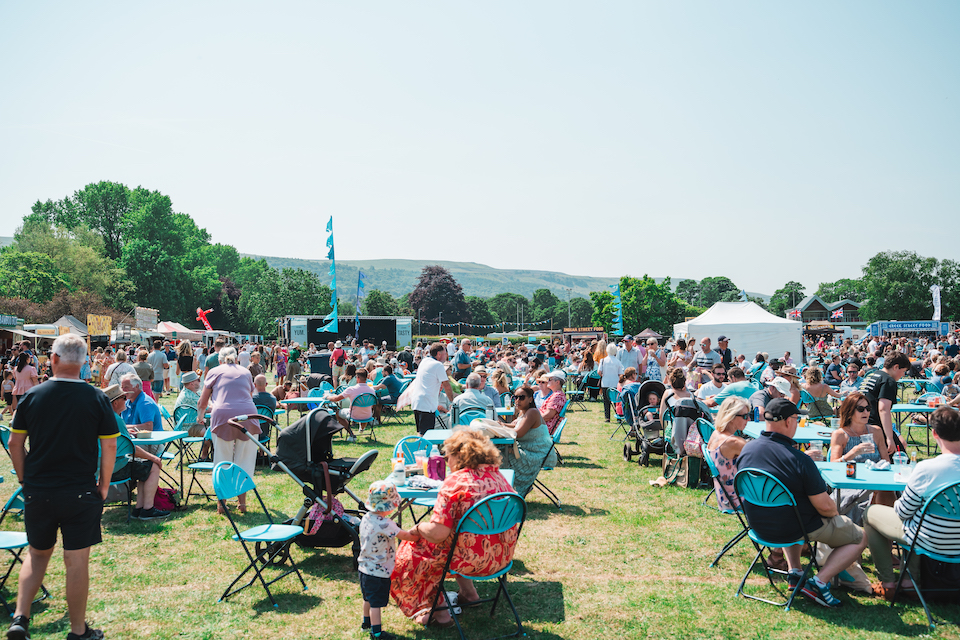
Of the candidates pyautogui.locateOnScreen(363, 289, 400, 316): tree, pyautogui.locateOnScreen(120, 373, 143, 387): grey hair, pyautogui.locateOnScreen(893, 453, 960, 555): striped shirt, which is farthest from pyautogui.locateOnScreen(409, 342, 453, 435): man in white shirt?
pyautogui.locateOnScreen(363, 289, 400, 316): tree

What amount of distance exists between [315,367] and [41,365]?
7.84 metres

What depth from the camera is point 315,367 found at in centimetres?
1980

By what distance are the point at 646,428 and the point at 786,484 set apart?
429 cm

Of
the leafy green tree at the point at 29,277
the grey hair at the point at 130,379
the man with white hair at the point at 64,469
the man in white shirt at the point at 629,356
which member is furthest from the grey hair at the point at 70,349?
the leafy green tree at the point at 29,277

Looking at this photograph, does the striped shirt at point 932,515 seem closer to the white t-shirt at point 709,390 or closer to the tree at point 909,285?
the white t-shirt at point 709,390

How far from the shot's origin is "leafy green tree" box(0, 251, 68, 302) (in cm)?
4097

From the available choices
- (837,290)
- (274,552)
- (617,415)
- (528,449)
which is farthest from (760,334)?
(837,290)

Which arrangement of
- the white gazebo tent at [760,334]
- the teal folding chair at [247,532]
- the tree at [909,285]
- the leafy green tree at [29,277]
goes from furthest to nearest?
1. the tree at [909,285]
2. the leafy green tree at [29,277]
3. the white gazebo tent at [760,334]
4. the teal folding chair at [247,532]

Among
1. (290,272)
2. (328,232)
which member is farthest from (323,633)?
(290,272)

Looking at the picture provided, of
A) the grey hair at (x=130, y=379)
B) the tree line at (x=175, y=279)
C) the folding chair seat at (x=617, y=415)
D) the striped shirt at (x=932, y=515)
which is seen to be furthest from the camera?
the tree line at (x=175, y=279)

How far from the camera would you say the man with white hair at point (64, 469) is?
3.29 meters

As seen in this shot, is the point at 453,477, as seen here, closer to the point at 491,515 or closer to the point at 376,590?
the point at 491,515

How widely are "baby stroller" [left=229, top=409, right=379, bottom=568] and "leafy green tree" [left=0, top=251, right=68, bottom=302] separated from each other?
45631mm

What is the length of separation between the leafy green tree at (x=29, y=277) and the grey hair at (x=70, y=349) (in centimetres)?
4628
